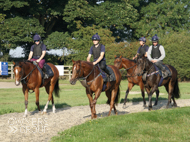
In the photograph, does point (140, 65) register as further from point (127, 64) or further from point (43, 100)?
point (43, 100)

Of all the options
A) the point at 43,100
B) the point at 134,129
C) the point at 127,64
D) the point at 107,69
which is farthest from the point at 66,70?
the point at 134,129

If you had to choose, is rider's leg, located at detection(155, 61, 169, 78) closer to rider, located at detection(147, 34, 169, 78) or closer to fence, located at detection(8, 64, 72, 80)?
rider, located at detection(147, 34, 169, 78)

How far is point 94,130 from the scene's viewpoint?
8.10m

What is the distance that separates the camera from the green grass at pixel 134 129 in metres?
7.39

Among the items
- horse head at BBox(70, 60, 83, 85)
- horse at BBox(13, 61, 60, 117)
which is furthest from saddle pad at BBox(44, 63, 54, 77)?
horse head at BBox(70, 60, 83, 85)

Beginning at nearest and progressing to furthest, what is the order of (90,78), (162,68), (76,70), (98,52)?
(76,70), (90,78), (98,52), (162,68)

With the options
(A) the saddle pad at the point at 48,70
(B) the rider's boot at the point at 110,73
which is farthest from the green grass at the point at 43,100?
(B) the rider's boot at the point at 110,73

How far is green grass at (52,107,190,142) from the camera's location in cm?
739

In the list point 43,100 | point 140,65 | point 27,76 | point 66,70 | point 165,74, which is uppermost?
point 140,65

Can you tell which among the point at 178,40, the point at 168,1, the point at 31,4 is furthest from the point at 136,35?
the point at 31,4

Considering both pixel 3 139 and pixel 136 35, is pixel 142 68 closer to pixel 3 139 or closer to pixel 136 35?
pixel 3 139

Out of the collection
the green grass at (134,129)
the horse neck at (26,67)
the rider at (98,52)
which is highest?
the rider at (98,52)

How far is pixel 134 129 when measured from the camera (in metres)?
8.16

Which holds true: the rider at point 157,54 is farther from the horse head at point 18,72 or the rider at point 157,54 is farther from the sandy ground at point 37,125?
the horse head at point 18,72
